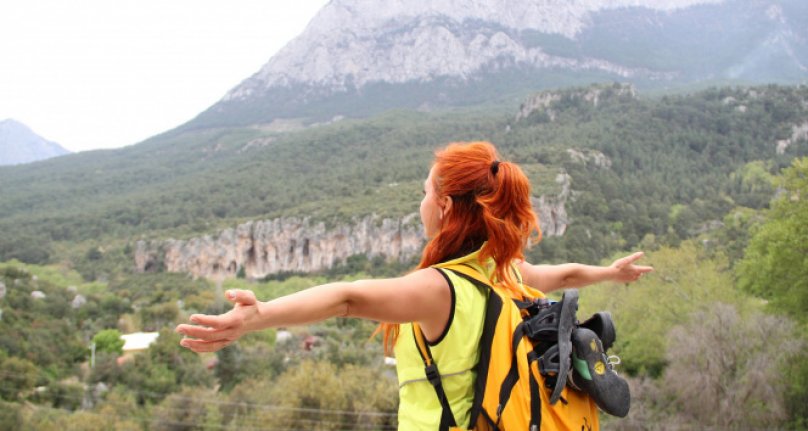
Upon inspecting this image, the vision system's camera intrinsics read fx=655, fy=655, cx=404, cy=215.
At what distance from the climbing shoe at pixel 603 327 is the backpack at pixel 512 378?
230 millimetres

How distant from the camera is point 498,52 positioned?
461 ft

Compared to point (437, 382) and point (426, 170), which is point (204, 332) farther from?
point (426, 170)

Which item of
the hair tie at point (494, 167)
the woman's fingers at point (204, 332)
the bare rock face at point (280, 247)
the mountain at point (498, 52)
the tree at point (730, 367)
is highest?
the mountain at point (498, 52)

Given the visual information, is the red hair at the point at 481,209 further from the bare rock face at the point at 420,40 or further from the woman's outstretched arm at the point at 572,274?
the bare rock face at the point at 420,40

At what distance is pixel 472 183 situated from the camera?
200 cm

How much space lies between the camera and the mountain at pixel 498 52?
422 ft

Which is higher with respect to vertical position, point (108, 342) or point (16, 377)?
point (16, 377)

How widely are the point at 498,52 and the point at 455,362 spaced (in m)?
144

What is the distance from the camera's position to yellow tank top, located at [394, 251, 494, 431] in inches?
73.2

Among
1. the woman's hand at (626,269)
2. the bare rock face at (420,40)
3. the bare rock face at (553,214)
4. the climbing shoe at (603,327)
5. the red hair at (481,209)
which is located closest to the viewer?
the red hair at (481,209)

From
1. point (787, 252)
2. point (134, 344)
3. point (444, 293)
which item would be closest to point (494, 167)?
point (444, 293)

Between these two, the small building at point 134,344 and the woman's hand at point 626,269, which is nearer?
the woman's hand at point 626,269

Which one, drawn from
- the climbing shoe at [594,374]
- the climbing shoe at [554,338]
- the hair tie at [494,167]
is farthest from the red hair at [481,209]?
the climbing shoe at [594,374]

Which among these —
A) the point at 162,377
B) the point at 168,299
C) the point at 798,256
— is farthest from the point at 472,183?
the point at 168,299
